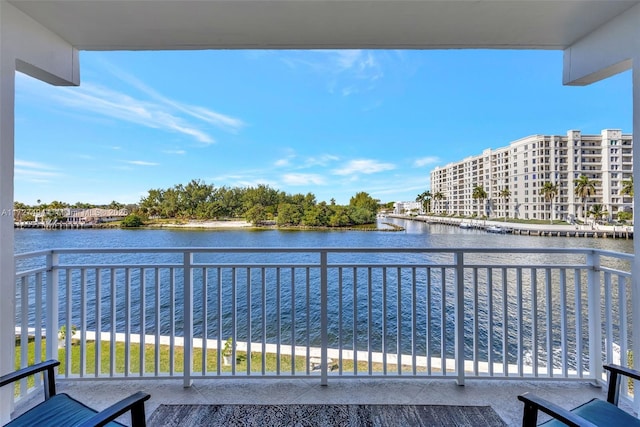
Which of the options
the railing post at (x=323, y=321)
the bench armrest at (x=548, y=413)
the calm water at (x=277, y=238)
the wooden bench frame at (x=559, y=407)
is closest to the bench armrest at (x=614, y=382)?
the wooden bench frame at (x=559, y=407)

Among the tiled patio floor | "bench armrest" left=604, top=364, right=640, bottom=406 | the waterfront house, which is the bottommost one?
A: the tiled patio floor

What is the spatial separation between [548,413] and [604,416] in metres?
0.65

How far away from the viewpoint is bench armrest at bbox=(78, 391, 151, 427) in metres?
0.83

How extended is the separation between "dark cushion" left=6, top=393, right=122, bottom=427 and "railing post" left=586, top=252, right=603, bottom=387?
3.12m

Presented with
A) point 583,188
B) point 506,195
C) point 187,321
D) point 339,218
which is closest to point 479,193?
point 506,195

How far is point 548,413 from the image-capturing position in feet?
2.86

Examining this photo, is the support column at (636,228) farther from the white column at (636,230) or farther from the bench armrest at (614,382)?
the bench armrest at (614,382)

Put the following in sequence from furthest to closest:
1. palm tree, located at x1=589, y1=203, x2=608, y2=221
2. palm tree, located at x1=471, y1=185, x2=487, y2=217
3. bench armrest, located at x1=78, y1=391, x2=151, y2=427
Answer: palm tree, located at x1=471, y1=185, x2=487, y2=217, palm tree, located at x1=589, y1=203, x2=608, y2=221, bench armrest, located at x1=78, y1=391, x2=151, y2=427

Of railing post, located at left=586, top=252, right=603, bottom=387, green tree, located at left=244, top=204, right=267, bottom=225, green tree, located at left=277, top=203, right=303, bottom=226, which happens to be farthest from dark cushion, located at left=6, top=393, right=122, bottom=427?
green tree, located at left=277, top=203, right=303, bottom=226

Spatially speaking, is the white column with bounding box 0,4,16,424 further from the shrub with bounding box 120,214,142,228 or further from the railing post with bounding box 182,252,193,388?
the shrub with bounding box 120,214,142,228

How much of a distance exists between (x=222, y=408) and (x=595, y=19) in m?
3.63

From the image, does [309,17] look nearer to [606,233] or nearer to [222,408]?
[222,408]

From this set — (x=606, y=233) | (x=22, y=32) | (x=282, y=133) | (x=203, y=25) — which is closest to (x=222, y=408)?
(x=203, y=25)

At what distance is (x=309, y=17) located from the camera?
178 cm
